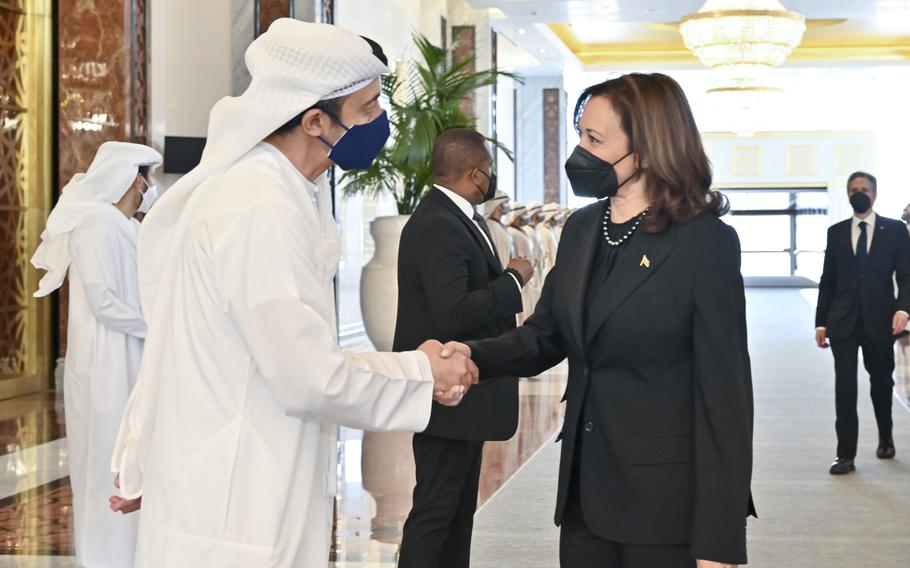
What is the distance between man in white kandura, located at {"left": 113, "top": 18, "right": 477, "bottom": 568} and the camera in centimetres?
216

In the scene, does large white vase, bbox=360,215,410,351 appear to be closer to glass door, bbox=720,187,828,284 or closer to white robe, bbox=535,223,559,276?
white robe, bbox=535,223,559,276

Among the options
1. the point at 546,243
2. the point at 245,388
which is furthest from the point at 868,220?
the point at 546,243

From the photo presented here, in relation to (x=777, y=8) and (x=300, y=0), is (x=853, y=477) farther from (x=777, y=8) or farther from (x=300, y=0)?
(x=777, y=8)

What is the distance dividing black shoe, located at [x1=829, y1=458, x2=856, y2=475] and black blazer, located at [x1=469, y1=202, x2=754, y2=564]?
15.0ft

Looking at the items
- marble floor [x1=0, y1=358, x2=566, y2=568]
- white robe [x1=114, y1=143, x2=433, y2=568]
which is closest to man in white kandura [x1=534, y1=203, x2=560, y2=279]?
marble floor [x1=0, y1=358, x2=566, y2=568]

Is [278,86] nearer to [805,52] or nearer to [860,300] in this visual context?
[860,300]

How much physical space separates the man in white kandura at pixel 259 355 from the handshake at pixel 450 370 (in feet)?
0.46

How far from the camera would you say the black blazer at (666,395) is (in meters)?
2.50

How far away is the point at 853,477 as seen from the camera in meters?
6.91

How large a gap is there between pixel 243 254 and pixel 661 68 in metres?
24.4

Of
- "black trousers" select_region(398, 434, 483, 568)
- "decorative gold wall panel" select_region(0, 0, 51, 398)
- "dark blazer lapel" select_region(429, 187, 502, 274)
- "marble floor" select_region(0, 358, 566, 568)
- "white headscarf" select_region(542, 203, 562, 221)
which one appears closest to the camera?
"black trousers" select_region(398, 434, 483, 568)

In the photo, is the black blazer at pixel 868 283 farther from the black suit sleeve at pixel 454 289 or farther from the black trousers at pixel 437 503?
the black trousers at pixel 437 503

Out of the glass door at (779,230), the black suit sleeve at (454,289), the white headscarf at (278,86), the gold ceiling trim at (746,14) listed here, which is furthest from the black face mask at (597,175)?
the glass door at (779,230)

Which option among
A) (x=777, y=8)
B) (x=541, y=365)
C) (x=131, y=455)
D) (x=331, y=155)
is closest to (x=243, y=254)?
(x=331, y=155)
